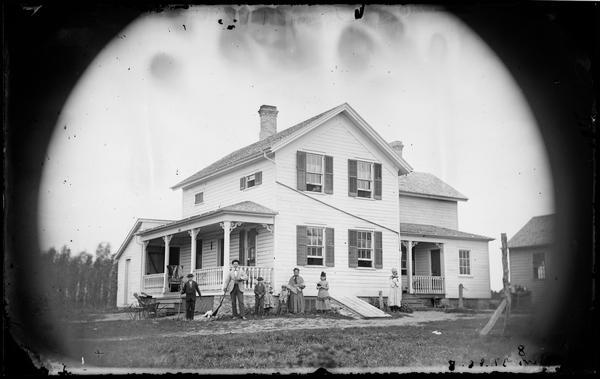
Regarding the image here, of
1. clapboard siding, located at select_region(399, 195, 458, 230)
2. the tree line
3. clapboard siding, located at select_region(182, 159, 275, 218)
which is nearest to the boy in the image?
clapboard siding, located at select_region(182, 159, 275, 218)

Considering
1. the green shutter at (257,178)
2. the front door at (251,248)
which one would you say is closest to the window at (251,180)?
the green shutter at (257,178)

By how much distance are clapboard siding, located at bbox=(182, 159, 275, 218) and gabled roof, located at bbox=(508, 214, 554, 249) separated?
4.56 m

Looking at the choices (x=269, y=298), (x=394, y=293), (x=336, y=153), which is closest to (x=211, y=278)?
(x=269, y=298)

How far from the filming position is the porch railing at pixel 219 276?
11062mm

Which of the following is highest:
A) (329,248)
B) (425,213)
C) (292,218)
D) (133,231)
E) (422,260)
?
(425,213)

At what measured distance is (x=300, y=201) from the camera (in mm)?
11617

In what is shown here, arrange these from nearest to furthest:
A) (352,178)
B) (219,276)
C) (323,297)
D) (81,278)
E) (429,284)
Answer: (81,278), (323,297), (219,276), (352,178), (429,284)

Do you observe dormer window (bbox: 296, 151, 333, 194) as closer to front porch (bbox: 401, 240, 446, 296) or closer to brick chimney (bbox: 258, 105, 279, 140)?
brick chimney (bbox: 258, 105, 279, 140)

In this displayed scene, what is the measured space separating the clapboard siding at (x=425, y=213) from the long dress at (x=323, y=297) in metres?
5.55

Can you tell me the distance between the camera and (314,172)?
11180mm

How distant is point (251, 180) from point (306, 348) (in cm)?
456

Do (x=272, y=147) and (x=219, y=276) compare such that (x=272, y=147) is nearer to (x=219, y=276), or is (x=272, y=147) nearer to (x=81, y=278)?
(x=219, y=276)

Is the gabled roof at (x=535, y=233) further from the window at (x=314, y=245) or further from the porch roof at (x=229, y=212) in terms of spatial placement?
the porch roof at (x=229, y=212)

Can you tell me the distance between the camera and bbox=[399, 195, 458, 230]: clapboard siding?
1605 centimetres
